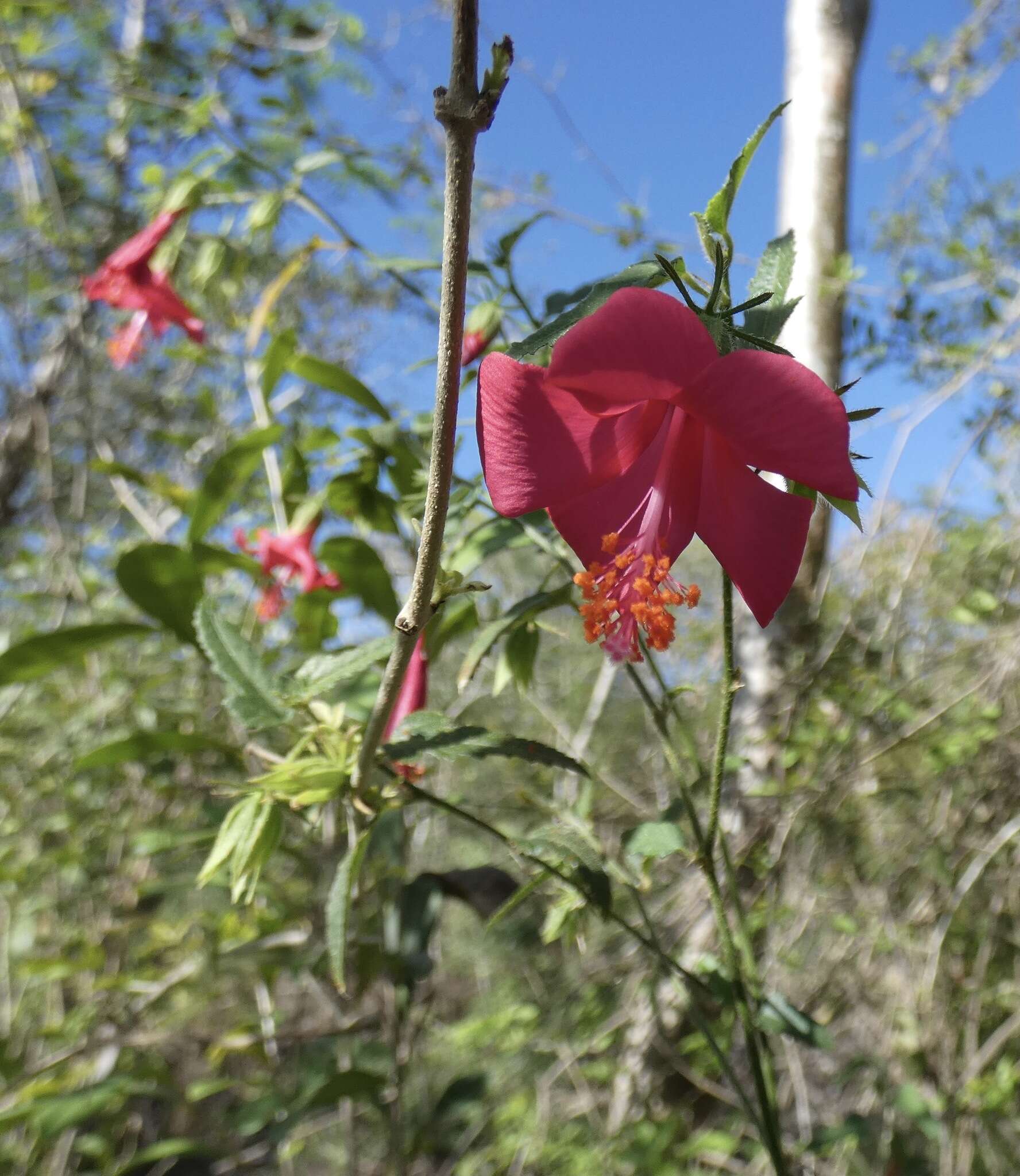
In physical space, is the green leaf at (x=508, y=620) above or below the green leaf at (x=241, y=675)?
above

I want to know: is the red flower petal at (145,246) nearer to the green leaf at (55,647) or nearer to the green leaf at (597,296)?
the green leaf at (55,647)

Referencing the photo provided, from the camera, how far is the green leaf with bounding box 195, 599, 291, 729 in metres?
0.56

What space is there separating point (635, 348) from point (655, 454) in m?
0.14

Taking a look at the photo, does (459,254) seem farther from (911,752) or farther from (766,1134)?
(911,752)

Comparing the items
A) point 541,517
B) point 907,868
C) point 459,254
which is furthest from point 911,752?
point 459,254

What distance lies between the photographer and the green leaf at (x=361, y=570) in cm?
81

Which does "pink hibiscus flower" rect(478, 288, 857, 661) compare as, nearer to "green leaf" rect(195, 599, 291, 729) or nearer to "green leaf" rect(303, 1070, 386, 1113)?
"green leaf" rect(195, 599, 291, 729)

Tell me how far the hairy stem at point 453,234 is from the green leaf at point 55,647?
56 centimetres

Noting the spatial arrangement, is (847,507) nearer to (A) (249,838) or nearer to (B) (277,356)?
(A) (249,838)

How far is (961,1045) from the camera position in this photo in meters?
1.28

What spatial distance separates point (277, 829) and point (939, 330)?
114 centimetres

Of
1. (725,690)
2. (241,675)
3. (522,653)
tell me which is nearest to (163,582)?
(241,675)

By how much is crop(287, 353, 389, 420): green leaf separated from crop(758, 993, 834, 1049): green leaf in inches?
24.1

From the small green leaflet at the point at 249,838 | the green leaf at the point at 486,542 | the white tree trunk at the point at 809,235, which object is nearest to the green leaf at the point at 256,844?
the small green leaflet at the point at 249,838
